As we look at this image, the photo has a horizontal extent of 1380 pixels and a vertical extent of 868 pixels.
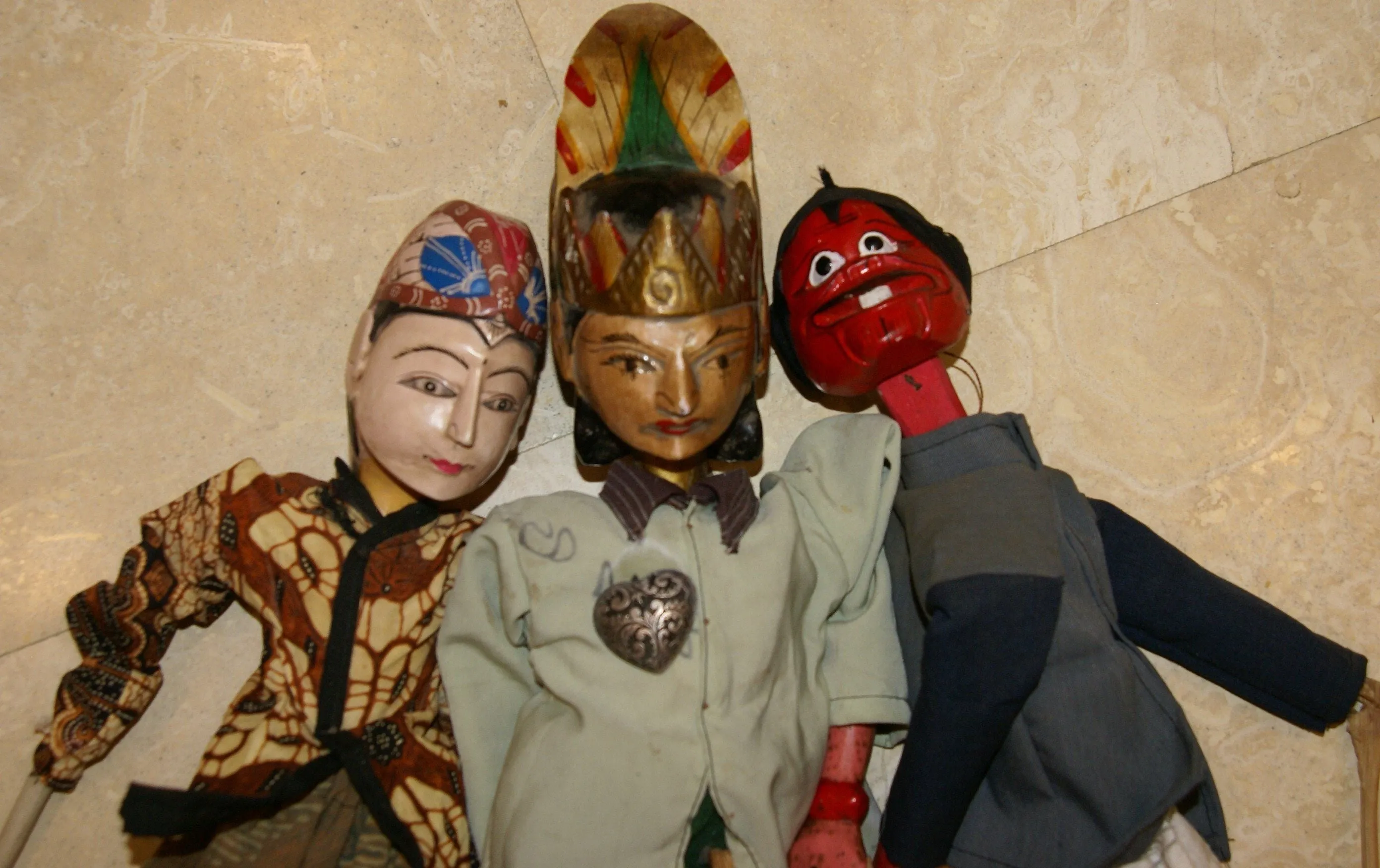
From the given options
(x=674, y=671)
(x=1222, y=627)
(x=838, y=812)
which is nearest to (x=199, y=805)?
(x=674, y=671)

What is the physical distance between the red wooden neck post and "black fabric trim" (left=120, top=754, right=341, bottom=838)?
3.25ft

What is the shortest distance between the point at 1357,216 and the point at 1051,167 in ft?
1.81

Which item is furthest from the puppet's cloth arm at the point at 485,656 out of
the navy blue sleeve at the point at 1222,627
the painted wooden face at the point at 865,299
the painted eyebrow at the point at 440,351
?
the navy blue sleeve at the point at 1222,627

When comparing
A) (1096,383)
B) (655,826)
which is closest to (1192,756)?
(1096,383)

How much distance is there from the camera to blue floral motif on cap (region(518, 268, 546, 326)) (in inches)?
57.6

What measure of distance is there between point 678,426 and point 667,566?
0.20 metres

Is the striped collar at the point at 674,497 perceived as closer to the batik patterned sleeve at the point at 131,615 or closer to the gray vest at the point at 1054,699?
the gray vest at the point at 1054,699

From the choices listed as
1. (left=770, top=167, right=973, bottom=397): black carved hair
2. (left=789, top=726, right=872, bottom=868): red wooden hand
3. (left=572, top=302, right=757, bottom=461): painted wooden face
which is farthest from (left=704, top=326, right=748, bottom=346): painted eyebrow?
(left=789, top=726, right=872, bottom=868): red wooden hand

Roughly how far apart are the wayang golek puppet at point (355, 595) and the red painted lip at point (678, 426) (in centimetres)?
24

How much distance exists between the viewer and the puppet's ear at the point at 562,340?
1448mm

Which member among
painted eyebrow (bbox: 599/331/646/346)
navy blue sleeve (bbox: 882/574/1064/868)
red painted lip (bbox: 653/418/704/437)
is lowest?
navy blue sleeve (bbox: 882/574/1064/868)

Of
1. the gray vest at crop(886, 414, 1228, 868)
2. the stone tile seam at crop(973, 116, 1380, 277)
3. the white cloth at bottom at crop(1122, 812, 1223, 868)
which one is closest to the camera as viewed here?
the gray vest at crop(886, 414, 1228, 868)

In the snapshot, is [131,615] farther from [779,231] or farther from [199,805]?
[779,231]

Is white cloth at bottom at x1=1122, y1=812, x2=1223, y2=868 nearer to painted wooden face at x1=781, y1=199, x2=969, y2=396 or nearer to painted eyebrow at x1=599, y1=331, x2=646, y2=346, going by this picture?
painted wooden face at x1=781, y1=199, x2=969, y2=396
